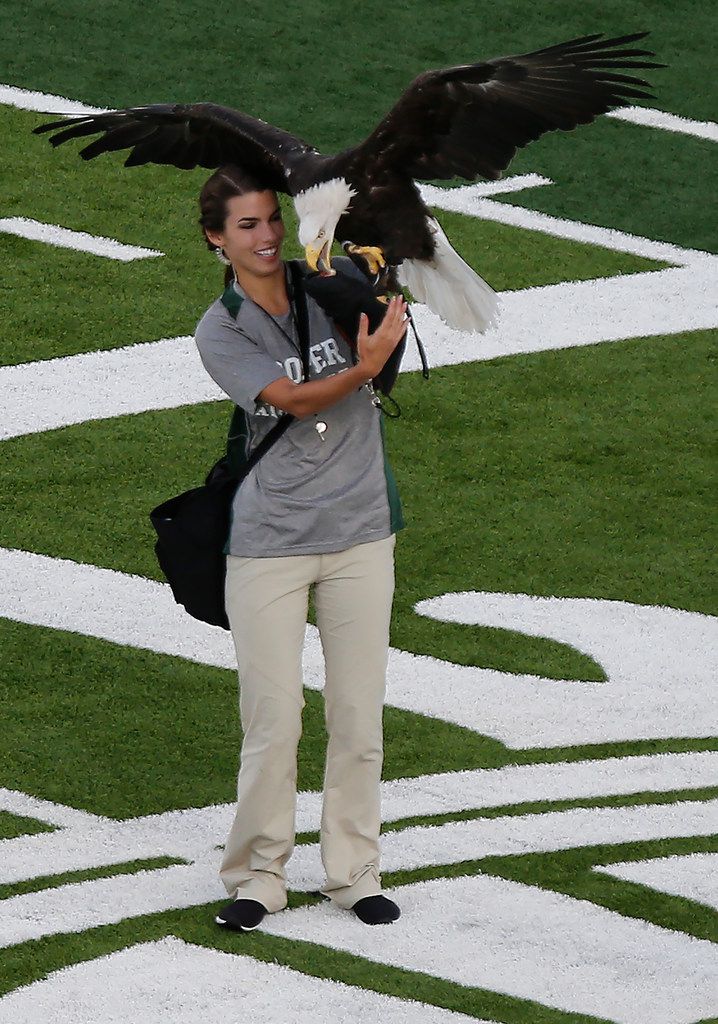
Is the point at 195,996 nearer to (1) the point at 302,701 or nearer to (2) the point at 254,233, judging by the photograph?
(1) the point at 302,701

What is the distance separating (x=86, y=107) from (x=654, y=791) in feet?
19.8

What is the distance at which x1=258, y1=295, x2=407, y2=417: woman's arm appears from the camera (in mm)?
3963

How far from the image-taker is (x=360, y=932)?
14.0ft

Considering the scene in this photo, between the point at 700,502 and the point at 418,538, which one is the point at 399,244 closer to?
the point at 418,538

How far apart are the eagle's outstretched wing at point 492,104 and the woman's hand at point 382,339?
0.71 meters

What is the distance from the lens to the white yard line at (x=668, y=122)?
10.3 meters

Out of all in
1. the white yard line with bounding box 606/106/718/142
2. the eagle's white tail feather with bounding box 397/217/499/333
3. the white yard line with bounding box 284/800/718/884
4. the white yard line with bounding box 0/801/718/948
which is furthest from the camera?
the white yard line with bounding box 606/106/718/142

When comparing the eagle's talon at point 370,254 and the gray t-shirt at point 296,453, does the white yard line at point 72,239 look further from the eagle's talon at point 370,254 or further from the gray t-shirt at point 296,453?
the gray t-shirt at point 296,453

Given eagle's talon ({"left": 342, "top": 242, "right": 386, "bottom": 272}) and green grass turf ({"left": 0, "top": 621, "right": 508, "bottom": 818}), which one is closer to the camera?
eagle's talon ({"left": 342, "top": 242, "right": 386, "bottom": 272})

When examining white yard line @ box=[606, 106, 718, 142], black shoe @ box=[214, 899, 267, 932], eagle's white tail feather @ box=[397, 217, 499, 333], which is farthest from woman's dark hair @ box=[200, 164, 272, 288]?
white yard line @ box=[606, 106, 718, 142]

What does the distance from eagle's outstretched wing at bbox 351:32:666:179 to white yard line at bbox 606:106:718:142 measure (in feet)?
18.9

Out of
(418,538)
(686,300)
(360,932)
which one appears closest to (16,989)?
(360,932)

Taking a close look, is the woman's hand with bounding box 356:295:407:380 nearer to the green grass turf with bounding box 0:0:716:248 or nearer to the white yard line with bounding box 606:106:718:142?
the green grass turf with bounding box 0:0:716:248

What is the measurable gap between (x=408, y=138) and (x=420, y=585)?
6.70ft
